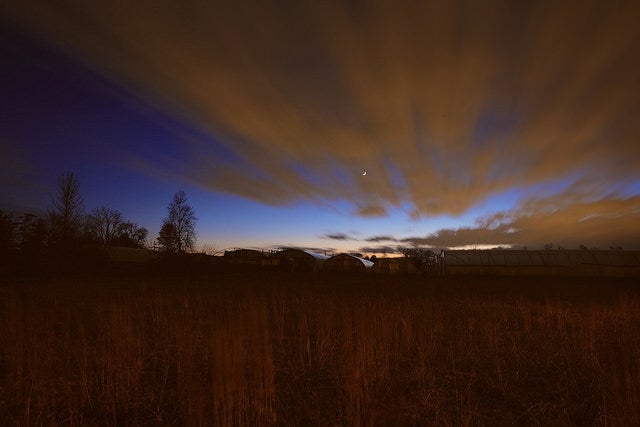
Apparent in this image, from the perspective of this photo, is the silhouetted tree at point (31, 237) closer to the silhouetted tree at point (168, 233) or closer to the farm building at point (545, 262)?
the silhouetted tree at point (168, 233)

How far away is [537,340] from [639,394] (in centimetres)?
313

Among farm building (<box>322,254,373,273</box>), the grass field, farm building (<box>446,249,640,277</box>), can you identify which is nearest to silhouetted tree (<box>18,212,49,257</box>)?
the grass field

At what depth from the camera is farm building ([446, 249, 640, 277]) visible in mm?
40781

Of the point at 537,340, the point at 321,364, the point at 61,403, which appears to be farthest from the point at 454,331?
the point at 61,403

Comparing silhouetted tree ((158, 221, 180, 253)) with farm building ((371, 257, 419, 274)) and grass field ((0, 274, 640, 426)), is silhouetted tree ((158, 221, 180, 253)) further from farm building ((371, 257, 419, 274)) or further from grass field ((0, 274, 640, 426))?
grass field ((0, 274, 640, 426))

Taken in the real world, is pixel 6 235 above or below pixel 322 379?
above

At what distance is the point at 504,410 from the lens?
458 centimetres

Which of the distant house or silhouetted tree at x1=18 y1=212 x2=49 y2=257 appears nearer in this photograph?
silhouetted tree at x1=18 y1=212 x2=49 y2=257

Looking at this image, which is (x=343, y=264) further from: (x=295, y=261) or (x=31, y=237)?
(x=31, y=237)

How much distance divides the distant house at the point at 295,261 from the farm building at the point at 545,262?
16.7m

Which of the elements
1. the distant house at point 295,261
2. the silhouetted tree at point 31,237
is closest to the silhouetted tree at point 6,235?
the silhouetted tree at point 31,237

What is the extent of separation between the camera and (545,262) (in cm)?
4347

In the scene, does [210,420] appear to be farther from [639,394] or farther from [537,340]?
[537,340]

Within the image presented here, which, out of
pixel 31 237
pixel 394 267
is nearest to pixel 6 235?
pixel 31 237
